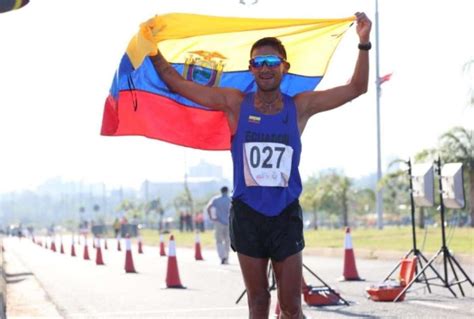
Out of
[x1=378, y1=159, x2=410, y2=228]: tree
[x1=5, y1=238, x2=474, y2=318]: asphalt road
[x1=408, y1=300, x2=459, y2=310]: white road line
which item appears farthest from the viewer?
→ [x1=378, y1=159, x2=410, y2=228]: tree

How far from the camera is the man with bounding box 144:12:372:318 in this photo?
6.30 m

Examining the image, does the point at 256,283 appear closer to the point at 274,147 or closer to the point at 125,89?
the point at 274,147

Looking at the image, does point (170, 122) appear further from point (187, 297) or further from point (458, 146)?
point (458, 146)

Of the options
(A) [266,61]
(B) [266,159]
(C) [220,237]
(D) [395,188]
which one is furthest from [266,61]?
(D) [395,188]

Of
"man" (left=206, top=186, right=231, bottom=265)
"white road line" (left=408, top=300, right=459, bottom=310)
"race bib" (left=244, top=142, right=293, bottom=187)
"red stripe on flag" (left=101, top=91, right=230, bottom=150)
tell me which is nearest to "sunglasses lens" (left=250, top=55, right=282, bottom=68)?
"race bib" (left=244, top=142, right=293, bottom=187)

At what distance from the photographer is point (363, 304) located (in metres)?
12.9

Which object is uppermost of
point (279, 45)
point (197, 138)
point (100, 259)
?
point (279, 45)

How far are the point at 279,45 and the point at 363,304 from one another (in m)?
6.84

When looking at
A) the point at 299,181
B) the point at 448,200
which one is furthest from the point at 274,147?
the point at 448,200

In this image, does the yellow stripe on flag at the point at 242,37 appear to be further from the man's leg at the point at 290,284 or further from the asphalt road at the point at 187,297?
the asphalt road at the point at 187,297

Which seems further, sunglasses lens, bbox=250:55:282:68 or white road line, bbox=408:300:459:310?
white road line, bbox=408:300:459:310

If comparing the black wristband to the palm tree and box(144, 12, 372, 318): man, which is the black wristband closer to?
box(144, 12, 372, 318): man

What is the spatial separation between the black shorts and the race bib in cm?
17

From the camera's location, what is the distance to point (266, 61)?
6473 millimetres
